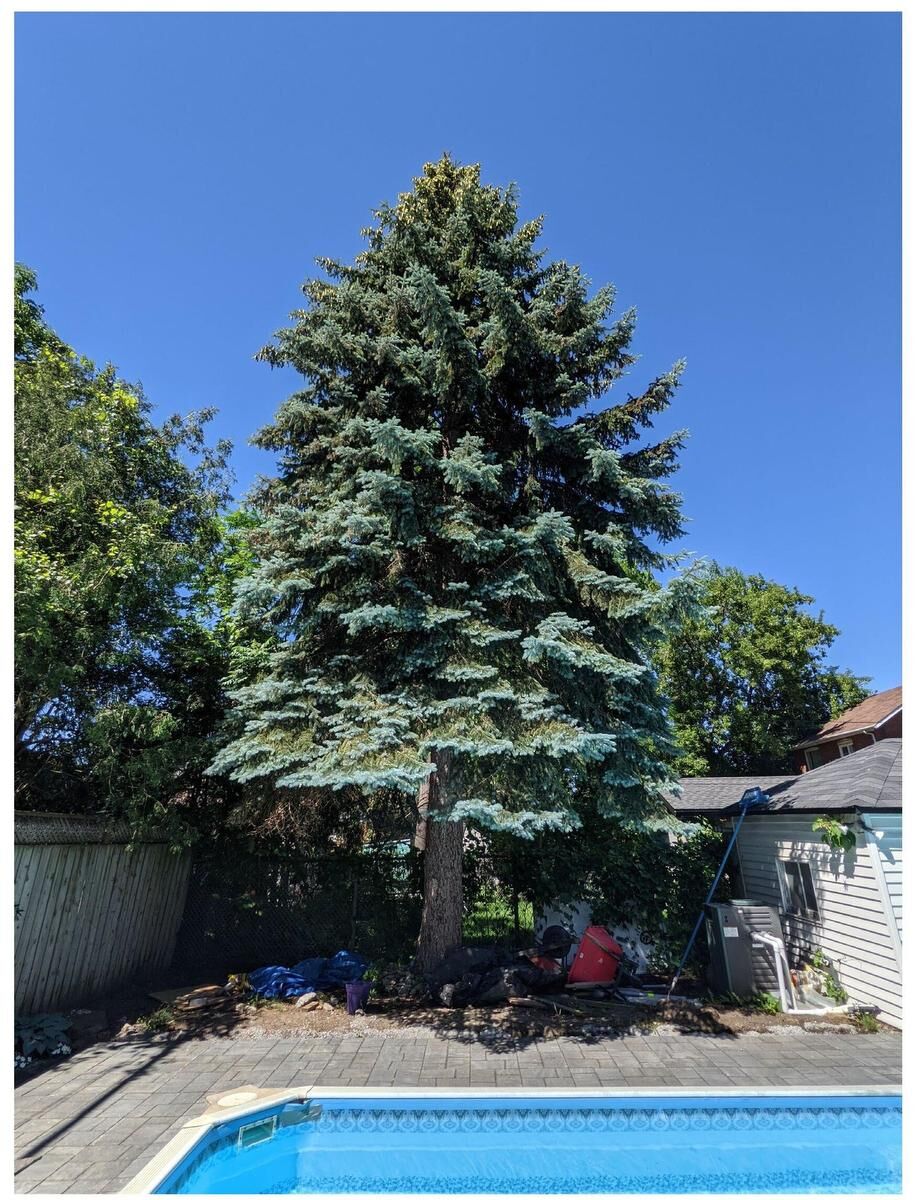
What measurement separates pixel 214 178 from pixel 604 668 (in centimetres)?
850

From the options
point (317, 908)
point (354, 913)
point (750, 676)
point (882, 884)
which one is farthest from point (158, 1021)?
point (750, 676)

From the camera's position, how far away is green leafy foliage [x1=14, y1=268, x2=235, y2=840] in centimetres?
694

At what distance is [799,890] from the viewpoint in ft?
29.3

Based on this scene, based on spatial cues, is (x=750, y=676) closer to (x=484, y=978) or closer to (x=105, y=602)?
(x=484, y=978)

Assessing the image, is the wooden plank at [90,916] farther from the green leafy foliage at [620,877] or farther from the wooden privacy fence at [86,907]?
the green leafy foliage at [620,877]

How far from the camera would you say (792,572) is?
25.0 metres

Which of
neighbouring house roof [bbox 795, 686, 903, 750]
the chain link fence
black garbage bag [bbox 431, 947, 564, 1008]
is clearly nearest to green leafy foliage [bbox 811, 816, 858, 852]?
black garbage bag [bbox 431, 947, 564, 1008]

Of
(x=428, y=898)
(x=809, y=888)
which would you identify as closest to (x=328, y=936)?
(x=428, y=898)

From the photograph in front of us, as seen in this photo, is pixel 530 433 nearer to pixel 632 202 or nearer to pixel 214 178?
pixel 632 202

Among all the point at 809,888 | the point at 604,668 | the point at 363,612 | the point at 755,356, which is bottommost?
the point at 809,888

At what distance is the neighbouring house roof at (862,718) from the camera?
71.4 ft

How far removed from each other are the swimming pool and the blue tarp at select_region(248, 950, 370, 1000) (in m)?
3.33

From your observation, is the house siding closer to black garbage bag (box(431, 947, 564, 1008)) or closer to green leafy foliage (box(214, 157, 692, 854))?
green leafy foliage (box(214, 157, 692, 854))

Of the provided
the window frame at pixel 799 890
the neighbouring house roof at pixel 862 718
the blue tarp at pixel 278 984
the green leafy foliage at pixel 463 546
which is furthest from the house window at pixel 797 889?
the neighbouring house roof at pixel 862 718
